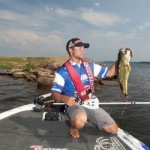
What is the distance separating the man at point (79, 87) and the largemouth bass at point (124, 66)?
627mm

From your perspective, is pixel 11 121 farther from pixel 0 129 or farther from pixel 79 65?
pixel 79 65

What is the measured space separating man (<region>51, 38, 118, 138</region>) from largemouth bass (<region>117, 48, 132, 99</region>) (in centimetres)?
63

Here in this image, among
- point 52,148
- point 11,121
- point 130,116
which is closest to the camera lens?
point 52,148

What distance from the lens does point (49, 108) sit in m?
9.21

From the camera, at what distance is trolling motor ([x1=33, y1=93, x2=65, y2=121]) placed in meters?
8.48

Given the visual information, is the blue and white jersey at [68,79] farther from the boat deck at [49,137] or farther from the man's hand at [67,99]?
the boat deck at [49,137]

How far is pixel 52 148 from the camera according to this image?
6.41m

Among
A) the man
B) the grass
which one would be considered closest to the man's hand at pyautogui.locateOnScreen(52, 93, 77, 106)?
the man

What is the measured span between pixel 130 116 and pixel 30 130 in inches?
350

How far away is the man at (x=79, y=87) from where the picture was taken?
22.6ft

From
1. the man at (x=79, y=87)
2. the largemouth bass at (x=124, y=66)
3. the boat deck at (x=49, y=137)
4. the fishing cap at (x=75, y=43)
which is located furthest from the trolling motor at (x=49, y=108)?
the largemouth bass at (x=124, y=66)

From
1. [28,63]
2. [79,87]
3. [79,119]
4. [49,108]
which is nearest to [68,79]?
[79,87]

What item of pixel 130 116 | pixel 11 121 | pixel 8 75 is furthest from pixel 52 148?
pixel 8 75

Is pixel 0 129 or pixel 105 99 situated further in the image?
pixel 105 99
